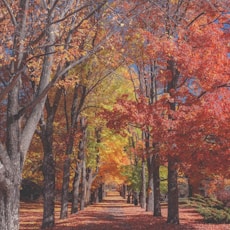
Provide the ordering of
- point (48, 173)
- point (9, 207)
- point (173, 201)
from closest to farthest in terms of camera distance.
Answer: point (9, 207)
point (48, 173)
point (173, 201)

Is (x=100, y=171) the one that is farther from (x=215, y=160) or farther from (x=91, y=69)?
(x=215, y=160)

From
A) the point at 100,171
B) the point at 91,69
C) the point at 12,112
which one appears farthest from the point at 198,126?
the point at 100,171

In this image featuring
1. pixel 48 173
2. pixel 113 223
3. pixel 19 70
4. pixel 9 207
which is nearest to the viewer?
pixel 19 70

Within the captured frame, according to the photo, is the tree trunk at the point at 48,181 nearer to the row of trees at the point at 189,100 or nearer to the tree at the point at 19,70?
the row of trees at the point at 189,100

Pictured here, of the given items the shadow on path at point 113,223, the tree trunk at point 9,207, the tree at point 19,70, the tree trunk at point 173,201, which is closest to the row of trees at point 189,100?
the tree trunk at point 173,201

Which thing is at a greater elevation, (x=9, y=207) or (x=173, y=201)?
(x=173, y=201)

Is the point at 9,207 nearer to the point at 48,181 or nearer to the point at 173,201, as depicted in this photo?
the point at 48,181

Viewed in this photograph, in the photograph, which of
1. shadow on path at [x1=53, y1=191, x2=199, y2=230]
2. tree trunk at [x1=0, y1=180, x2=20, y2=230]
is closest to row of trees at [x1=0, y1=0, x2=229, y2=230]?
tree trunk at [x1=0, y1=180, x2=20, y2=230]

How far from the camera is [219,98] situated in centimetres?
1385

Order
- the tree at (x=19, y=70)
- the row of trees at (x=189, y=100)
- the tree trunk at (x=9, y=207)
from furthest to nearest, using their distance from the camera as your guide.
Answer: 1. the row of trees at (x=189, y=100)
2. the tree trunk at (x=9, y=207)
3. the tree at (x=19, y=70)

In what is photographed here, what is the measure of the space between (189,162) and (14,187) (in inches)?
258

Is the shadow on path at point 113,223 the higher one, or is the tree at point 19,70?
the tree at point 19,70

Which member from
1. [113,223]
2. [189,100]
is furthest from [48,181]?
[189,100]

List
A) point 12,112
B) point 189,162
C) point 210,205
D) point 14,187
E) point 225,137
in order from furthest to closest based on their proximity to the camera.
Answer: point 210,205 < point 189,162 < point 225,137 < point 12,112 < point 14,187
